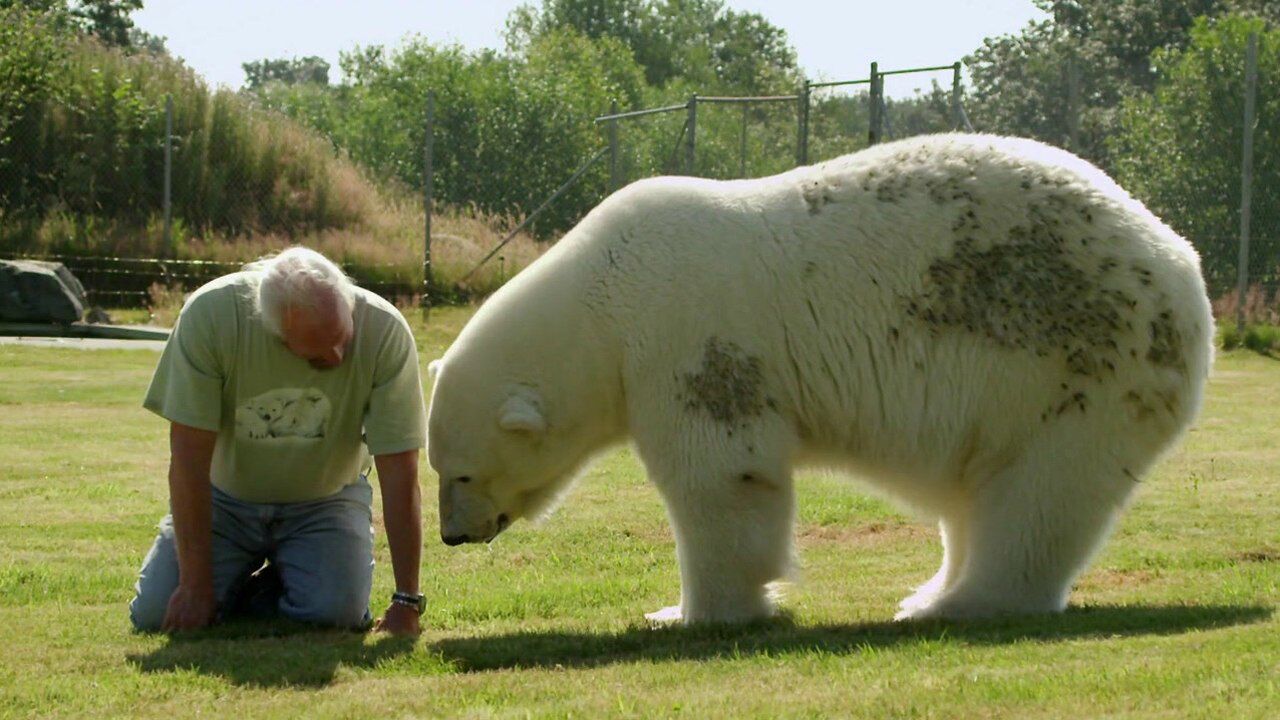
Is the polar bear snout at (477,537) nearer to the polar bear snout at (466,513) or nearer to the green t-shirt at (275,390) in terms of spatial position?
the polar bear snout at (466,513)

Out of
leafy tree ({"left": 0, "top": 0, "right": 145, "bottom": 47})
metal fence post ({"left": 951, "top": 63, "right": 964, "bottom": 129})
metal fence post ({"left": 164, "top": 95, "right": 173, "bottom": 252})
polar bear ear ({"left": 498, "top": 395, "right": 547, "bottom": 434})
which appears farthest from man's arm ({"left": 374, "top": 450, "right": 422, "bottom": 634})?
leafy tree ({"left": 0, "top": 0, "right": 145, "bottom": 47})

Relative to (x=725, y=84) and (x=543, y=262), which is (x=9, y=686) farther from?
(x=725, y=84)

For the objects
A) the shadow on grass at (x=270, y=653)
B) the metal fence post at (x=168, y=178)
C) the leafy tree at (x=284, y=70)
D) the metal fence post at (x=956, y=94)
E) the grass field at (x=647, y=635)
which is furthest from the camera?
the leafy tree at (x=284, y=70)

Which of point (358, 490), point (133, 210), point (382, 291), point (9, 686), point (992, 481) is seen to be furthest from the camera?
point (133, 210)

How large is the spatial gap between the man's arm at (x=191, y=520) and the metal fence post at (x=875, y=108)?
1345 cm

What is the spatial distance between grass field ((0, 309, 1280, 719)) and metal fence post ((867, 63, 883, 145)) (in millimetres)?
8445

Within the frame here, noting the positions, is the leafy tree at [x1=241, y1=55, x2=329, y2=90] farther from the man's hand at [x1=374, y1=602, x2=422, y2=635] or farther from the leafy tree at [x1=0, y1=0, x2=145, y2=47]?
the man's hand at [x1=374, y1=602, x2=422, y2=635]

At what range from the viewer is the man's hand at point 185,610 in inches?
261

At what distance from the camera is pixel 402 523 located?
21.9 ft

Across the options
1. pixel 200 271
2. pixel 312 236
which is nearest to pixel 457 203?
pixel 312 236

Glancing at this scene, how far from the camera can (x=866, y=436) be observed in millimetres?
6902

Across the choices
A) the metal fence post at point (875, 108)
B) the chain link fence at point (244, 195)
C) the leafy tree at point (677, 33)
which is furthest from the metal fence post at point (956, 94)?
the leafy tree at point (677, 33)

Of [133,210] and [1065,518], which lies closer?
[1065,518]

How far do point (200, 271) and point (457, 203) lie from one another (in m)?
10.3
